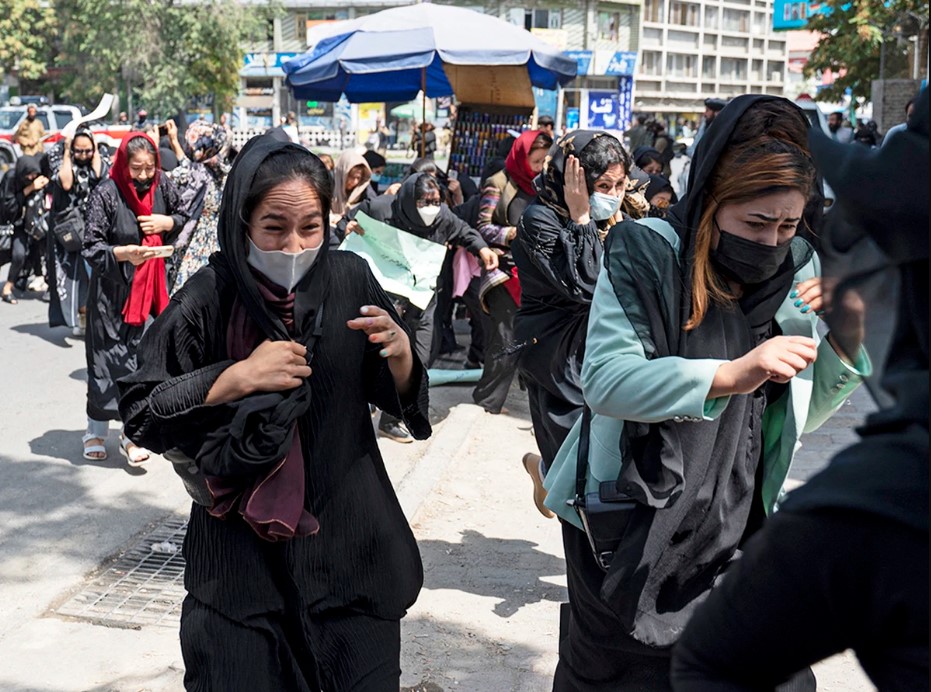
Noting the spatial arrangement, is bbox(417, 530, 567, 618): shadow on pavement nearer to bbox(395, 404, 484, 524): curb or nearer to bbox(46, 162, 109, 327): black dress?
bbox(395, 404, 484, 524): curb

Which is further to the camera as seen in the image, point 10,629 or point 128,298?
point 128,298

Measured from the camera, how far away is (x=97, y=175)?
1055 cm

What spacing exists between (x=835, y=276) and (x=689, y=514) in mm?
1336

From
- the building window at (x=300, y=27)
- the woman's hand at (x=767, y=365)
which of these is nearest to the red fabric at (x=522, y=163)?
the woman's hand at (x=767, y=365)

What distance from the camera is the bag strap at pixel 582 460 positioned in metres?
2.82

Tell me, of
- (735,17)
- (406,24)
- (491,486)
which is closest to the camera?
(491,486)

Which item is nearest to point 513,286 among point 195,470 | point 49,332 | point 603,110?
point 49,332

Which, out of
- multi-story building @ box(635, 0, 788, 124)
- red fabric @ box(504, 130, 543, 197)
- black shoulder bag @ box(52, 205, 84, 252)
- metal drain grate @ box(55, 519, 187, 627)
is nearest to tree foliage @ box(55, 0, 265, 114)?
multi-story building @ box(635, 0, 788, 124)

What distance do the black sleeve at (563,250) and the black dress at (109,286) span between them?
2962mm

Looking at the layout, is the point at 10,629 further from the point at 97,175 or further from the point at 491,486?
the point at 97,175

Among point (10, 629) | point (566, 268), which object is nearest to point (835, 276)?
point (566, 268)

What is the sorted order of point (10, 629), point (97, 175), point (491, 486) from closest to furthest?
point (10, 629) → point (491, 486) → point (97, 175)

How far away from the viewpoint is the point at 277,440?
2.60 metres

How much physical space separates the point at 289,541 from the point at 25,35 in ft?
177
